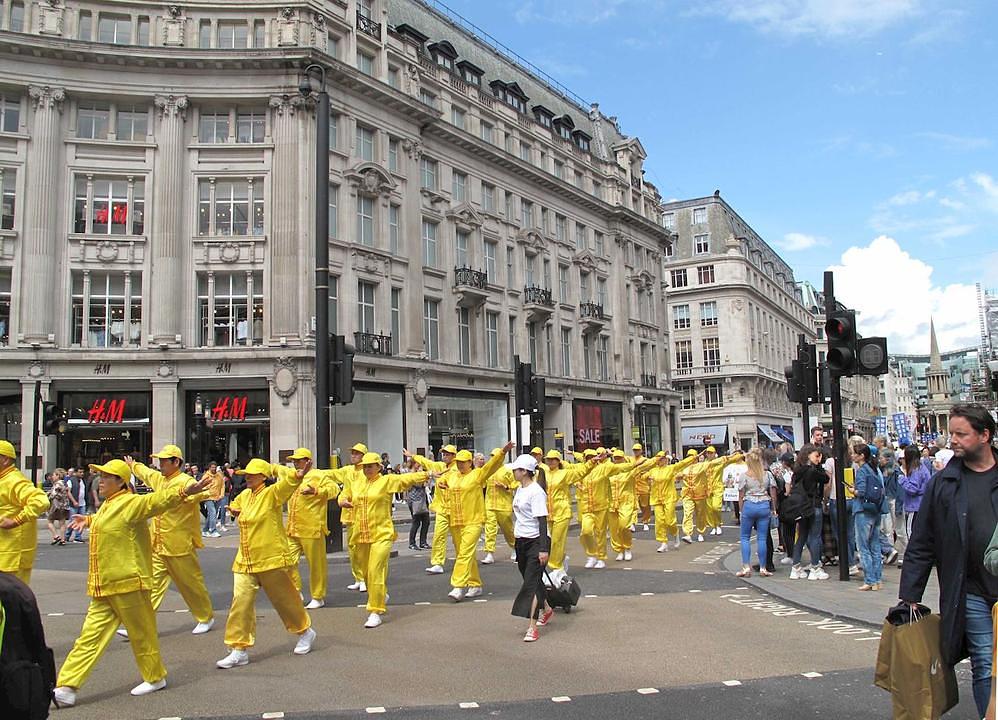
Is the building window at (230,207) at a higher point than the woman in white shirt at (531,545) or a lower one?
higher

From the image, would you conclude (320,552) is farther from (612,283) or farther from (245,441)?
(612,283)

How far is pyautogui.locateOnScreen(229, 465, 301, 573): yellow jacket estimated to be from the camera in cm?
728

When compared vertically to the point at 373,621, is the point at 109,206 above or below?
above

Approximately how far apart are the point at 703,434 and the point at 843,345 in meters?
63.3

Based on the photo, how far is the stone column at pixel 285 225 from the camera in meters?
30.8

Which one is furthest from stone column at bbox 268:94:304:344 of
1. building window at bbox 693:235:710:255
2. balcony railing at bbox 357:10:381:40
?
building window at bbox 693:235:710:255

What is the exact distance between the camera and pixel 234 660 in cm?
711

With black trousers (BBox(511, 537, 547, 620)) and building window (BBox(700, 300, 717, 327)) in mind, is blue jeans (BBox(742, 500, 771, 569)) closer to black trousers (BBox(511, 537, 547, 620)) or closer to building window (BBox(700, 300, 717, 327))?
black trousers (BBox(511, 537, 547, 620))

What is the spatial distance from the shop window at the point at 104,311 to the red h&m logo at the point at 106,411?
2.08m

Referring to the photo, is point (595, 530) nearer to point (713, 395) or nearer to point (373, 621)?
point (373, 621)

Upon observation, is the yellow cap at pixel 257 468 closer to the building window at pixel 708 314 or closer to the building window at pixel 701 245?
the building window at pixel 708 314

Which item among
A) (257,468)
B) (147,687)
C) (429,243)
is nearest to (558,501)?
(257,468)

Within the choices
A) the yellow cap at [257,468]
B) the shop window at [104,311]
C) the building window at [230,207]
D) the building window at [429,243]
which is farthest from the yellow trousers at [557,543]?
the building window at [429,243]

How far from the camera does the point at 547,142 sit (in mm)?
47188
